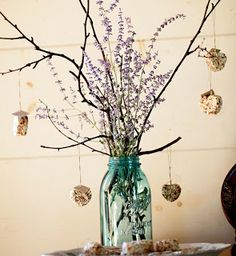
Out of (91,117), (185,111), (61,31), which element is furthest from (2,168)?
(185,111)

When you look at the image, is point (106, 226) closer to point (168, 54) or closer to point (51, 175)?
point (51, 175)

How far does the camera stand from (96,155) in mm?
1241

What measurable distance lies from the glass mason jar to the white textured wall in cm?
Result: 28

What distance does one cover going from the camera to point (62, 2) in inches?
49.6

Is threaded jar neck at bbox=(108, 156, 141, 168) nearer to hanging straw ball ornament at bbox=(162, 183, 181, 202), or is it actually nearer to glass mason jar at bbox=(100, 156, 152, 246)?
glass mason jar at bbox=(100, 156, 152, 246)

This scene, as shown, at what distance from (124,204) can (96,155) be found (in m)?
0.32

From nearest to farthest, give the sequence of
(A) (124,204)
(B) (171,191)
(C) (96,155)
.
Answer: (A) (124,204) → (B) (171,191) → (C) (96,155)

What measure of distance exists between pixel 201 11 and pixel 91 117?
37 cm

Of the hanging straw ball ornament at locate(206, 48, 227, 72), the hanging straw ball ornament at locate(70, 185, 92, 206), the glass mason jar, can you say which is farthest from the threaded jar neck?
the hanging straw ball ornament at locate(206, 48, 227, 72)

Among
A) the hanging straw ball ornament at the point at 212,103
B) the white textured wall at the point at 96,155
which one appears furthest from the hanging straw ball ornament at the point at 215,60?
the white textured wall at the point at 96,155

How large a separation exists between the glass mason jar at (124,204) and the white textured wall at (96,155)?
0.28 m

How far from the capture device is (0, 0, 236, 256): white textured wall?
47.6 inches

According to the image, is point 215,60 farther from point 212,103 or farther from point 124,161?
point 124,161

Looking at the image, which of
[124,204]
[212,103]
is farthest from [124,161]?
[212,103]
